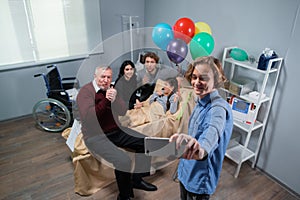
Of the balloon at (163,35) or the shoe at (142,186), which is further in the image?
the balloon at (163,35)

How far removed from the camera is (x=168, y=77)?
2256 mm

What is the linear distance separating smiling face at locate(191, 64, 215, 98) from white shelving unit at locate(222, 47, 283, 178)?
88 centimetres

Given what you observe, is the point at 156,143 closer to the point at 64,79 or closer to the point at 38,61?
the point at 64,79

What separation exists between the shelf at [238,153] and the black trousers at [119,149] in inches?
35.7

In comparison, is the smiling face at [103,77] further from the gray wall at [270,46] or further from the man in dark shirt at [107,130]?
the gray wall at [270,46]

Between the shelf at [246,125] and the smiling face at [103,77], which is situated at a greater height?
the smiling face at [103,77]

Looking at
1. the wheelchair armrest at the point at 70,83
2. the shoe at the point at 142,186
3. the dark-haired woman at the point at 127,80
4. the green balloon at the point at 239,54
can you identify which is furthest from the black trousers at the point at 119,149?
the wheelchair armrest at the point at 70,83

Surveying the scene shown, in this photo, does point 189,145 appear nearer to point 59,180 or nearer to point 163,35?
point 163,35

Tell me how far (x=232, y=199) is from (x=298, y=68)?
3.88 ft

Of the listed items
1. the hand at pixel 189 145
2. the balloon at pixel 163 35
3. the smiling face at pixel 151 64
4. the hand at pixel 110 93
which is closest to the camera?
the hand at pixel 189 145

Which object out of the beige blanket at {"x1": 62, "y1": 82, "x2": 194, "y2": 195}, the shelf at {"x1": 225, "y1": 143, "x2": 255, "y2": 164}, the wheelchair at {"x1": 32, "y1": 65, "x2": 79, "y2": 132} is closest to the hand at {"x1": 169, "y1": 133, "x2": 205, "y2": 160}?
the beige blanket at {"x1": 62, "y1": 82, "x2": 194, "y2": 195}

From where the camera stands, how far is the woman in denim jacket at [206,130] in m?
0.90

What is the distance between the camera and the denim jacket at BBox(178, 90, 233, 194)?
0.90 metres

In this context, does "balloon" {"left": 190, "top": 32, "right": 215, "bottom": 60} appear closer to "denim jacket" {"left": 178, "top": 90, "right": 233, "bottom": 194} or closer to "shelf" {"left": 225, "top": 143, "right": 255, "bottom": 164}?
"denim jacket" {"left": 178, "top": 90, "right": 233, "bottom": 194}
